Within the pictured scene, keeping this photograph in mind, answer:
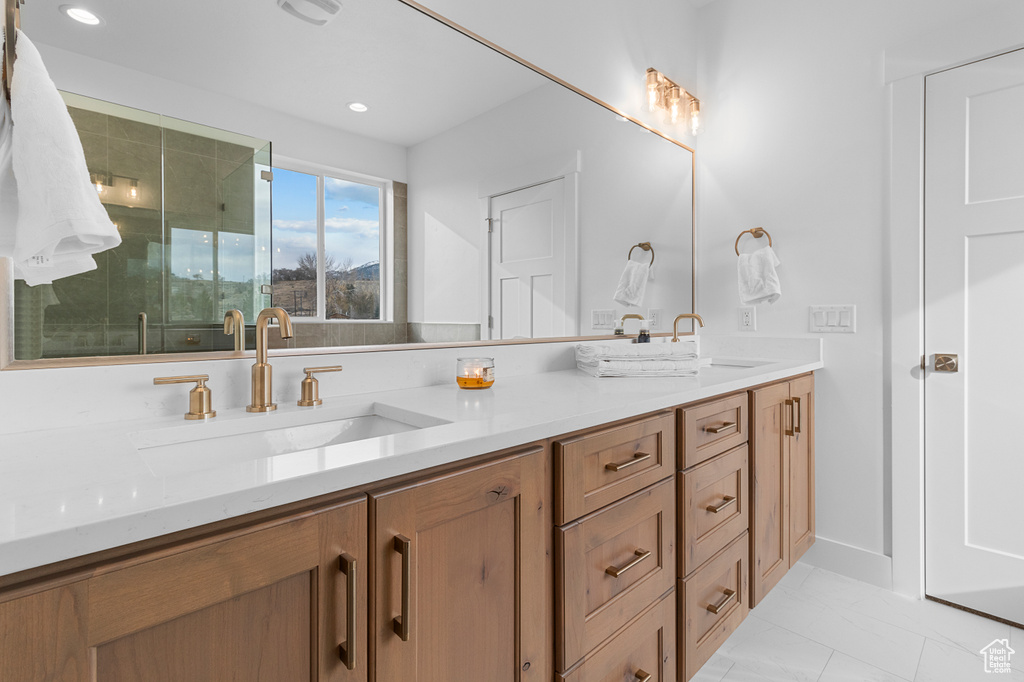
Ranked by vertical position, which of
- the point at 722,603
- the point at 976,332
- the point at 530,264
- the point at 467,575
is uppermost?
the point at 530,264

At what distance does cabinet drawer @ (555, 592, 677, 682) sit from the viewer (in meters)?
1.04

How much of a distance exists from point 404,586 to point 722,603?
1138 millimetres

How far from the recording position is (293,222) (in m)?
1.16

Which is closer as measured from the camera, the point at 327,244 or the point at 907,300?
the point at 327,244

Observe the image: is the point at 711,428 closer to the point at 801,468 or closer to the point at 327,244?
the point at 801,468

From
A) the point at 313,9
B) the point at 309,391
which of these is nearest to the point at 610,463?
the point at 309,391

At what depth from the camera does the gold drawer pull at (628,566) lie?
108 centimetres

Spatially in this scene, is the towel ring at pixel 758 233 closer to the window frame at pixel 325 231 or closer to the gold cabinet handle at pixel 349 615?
the window frame at pixel 325 231

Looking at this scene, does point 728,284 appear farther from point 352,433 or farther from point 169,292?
point 169,292

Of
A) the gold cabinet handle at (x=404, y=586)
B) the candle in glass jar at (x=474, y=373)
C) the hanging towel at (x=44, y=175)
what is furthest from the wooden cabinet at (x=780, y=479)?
the hanging towel at (x=44, y=175)

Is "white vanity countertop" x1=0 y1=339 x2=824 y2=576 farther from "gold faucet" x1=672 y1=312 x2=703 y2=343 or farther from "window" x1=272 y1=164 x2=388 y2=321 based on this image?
"gold faucet" x1=672 y1=312 x2=703 y2=343

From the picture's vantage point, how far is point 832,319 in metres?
2.10

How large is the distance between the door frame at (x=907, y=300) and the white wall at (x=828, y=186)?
0.15ft

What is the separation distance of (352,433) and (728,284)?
196 centimetres
